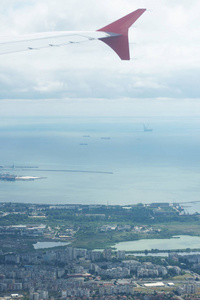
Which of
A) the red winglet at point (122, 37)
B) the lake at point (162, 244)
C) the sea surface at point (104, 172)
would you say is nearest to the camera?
the red winglet at point (122, 37)

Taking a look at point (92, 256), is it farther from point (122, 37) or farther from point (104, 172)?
point (104, 172)

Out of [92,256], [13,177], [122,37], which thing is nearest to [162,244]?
[92,256]

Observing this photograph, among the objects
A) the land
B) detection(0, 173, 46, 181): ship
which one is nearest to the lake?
the land

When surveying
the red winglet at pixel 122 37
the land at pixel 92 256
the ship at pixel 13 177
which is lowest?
the land at pixel 92 256

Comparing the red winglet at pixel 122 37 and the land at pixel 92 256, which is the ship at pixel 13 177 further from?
the red winglet at pixel 122 37

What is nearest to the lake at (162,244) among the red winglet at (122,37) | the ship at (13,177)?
the red winglet at (122,37)

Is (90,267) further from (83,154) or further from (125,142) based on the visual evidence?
(125,142)

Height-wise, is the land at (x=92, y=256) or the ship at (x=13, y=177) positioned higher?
the ship at (x=13, y=177)
